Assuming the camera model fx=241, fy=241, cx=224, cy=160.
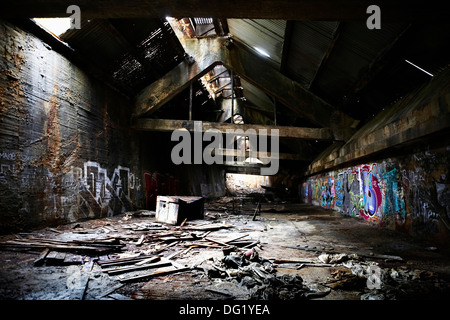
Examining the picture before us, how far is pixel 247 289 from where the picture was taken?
8.77 feet

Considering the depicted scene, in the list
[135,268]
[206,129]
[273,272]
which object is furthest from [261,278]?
[206,129]

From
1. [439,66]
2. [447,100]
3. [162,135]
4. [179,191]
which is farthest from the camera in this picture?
[179,191]

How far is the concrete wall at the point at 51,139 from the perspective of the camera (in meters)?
4.77

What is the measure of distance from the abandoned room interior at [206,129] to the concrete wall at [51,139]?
3 cm

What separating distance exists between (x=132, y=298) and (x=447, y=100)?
5.28m

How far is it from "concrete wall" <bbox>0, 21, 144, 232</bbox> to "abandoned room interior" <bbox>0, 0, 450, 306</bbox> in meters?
0.03

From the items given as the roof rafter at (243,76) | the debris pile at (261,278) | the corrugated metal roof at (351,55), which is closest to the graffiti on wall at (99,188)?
the roof rafter at (243,76)

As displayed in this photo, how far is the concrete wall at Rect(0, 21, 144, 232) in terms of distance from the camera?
188 inches

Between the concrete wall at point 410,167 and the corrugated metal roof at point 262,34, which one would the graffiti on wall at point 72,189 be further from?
the concrete wall at point 410,167

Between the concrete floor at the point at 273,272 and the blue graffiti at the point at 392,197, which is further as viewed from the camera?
the blue graffiti at the point at 392,197

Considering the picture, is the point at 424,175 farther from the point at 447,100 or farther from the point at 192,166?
the point at 192,166
